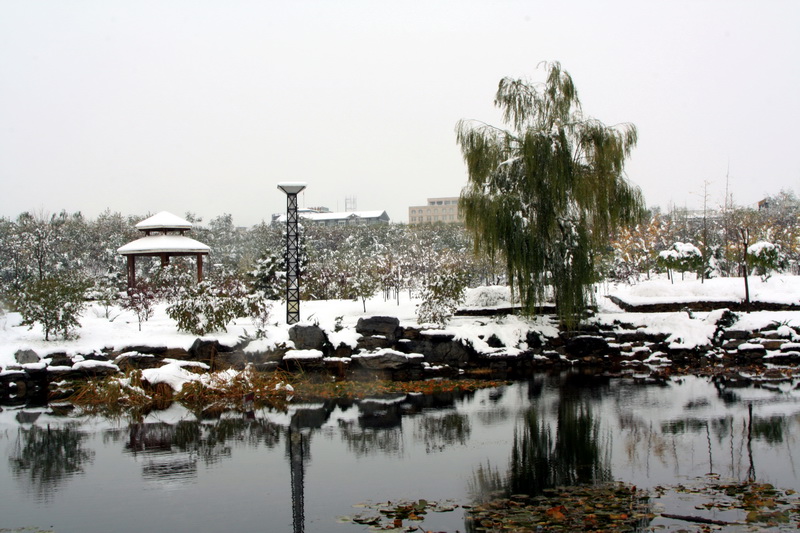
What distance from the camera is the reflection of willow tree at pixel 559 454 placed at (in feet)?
21.6

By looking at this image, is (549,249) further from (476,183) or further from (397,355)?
(397,355)

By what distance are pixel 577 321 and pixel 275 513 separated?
37.5ft

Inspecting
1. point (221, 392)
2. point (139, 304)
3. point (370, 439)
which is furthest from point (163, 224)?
point (370, 439)

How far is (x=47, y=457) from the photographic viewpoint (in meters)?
7.98

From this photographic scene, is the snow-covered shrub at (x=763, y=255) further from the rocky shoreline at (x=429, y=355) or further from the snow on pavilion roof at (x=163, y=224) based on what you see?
the snow on pavilion roof at (x=163, y=224)

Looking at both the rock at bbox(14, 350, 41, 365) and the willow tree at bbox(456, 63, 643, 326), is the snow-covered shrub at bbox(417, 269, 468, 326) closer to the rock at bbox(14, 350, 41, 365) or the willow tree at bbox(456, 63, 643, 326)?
the willow tree at bbox(456, 63, 643, 326)

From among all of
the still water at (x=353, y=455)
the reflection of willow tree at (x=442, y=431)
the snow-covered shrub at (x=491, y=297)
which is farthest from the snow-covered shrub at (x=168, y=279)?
the reflection of willow tree at (x=442, y=431)

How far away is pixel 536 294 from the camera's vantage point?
1603 centimetres

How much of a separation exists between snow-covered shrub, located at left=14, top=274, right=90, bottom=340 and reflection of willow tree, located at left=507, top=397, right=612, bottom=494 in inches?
357

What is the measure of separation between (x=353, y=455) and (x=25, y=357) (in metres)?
8.07

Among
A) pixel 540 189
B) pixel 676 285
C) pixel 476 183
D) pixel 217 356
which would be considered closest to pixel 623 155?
pixel 540 189

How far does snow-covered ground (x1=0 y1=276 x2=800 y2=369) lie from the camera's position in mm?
13625

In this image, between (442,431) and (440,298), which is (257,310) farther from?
(442,431)

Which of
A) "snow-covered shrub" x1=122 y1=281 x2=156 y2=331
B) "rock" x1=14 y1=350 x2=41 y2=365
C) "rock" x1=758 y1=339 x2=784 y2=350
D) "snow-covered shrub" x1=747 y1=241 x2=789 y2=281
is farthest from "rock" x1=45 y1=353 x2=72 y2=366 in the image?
"snow-covered shrub" x1=747 y1=241 x2=789 y2=281
